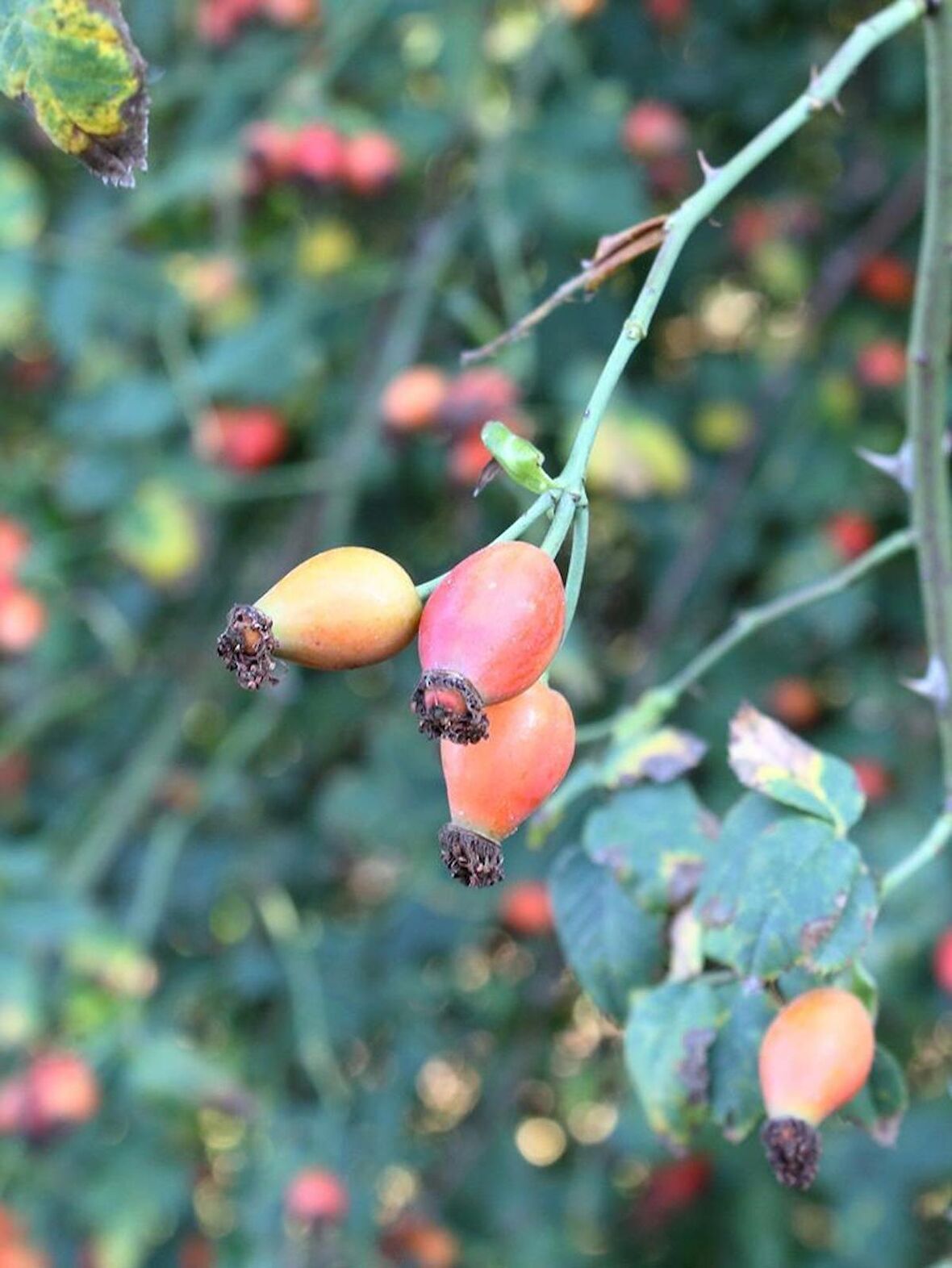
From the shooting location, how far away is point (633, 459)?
1765 millimetres

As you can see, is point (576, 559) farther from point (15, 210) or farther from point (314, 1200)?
point (15, 210)

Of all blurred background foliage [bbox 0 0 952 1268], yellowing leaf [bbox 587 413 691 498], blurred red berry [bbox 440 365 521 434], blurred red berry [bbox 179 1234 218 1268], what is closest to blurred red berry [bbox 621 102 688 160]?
blurred background foliage [bbox 0 0 952 1268]

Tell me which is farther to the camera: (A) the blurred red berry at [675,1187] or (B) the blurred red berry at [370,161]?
(A) the blurred red berry at [675,1187]

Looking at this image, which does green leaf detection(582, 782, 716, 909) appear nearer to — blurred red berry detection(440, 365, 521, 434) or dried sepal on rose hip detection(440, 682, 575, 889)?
dried sepal on rose hip detection(440, 682, 575, 889)

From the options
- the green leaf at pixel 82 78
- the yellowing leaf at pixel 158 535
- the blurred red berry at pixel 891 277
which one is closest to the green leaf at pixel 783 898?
the green leaf at pixel 82 78

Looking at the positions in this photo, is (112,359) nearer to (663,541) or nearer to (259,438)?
(259,438)

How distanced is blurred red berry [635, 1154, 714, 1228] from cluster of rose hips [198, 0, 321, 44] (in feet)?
4.75

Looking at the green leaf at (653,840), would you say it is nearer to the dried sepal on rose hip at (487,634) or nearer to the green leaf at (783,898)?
the green leaf at (783,898)

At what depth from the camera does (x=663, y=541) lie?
79.5 inches

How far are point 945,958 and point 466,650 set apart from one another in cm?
113

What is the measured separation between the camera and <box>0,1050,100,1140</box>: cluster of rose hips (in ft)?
5.23

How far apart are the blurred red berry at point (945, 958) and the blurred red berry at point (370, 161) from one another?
1020 mm

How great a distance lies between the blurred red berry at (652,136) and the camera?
6.55 feet

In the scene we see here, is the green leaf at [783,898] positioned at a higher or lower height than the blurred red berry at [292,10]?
higher
